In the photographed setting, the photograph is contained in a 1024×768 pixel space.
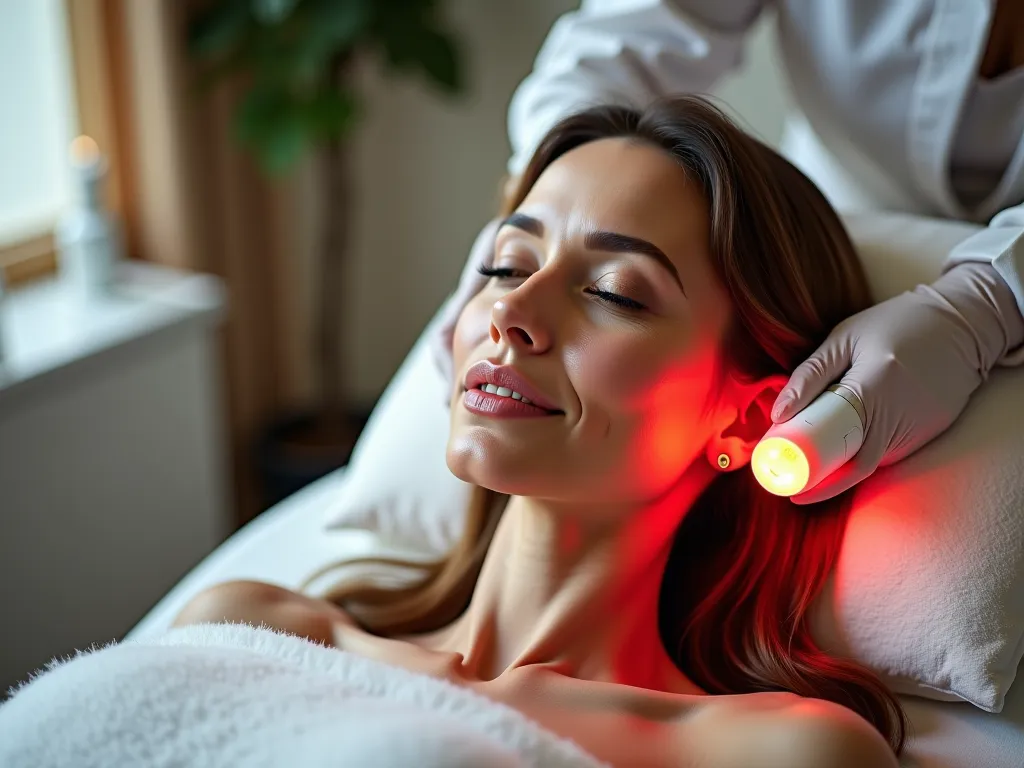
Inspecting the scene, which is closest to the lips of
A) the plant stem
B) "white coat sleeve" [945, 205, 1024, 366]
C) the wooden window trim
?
"white coat sleeve" [945, 205, 1024, 366]

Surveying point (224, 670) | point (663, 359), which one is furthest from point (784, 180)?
point (224, 670)

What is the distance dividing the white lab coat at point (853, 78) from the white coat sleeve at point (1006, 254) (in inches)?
7.4

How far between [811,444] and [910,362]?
141mm

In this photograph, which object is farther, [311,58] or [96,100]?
[96,100]

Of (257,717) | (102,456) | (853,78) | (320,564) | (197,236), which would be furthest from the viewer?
(197,236)

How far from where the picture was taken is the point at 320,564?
1587 millimetres

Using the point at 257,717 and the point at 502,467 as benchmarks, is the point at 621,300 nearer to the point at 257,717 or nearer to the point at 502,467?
the point at 502,467

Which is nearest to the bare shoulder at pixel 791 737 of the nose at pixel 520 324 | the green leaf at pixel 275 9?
the nose at pixel 520 324

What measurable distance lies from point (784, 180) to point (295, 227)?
185 centimetres

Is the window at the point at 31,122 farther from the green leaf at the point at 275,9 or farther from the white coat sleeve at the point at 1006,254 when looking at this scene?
the white coat sleeve at the point at 1006,254

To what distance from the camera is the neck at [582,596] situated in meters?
1.12

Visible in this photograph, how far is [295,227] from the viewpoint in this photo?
282 centimetres

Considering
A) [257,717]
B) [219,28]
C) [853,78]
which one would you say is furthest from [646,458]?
Result: [219,28]

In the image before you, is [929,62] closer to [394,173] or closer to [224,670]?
[224,670]
